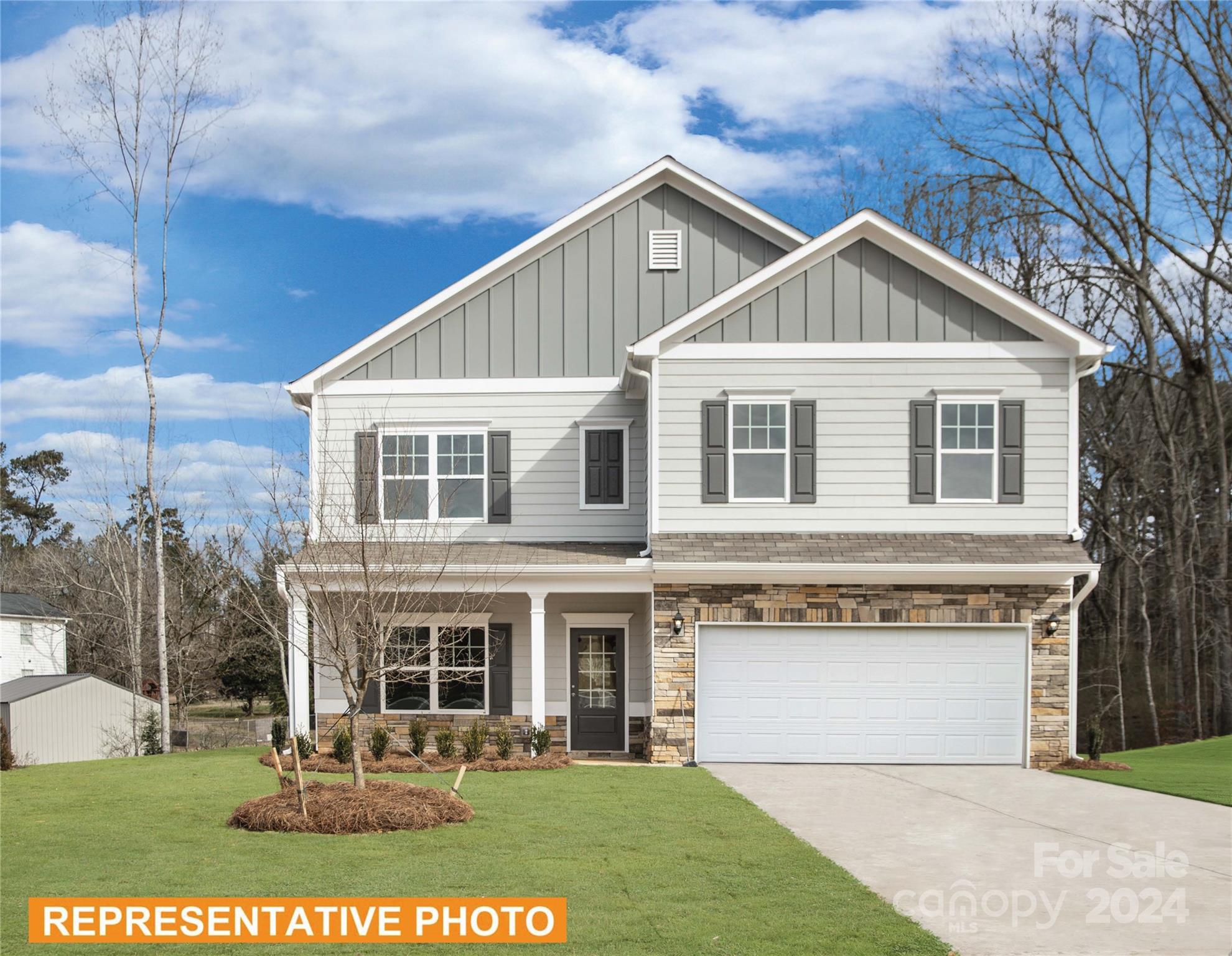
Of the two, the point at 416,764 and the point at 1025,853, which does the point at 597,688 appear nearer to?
the point at 416,764

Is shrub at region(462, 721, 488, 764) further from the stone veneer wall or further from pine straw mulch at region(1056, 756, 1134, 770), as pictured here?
pine straw mulch at region(1056, 756, 1134, 770)

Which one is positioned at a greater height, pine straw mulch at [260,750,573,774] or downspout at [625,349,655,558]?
downspout at [625,349,655,558]

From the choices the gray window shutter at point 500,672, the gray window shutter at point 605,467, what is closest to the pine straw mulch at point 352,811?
the gray window shutter at point 500,672

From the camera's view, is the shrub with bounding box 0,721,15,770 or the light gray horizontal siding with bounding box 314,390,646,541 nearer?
the shrub with bounding box 0,721,15,770

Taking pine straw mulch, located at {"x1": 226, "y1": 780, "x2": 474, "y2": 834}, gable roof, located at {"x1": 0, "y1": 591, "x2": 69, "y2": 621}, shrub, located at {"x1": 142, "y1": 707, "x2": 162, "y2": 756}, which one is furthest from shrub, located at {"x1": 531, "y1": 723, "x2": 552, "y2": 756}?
gable roof, located at {"x1": 0, "y1": 591, "x2": 69, "y2": 621}

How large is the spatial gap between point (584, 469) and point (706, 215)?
461cm

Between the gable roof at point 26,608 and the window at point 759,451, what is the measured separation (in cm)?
2416

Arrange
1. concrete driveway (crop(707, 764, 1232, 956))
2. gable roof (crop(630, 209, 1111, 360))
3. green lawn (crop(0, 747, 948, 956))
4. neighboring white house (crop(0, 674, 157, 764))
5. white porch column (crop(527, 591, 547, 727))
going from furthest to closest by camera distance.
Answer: neighboring white house (crop(0, 674, 157, 764)) → white porch column (crop(527, 591, 547, 727)) → gable roof (crop(630, 209, 1111, 360)) → concrete driveway (crop(707, 764, 1232, 956)) → green lawn (crop(0, 747, 948, 956))

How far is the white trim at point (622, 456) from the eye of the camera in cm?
1744

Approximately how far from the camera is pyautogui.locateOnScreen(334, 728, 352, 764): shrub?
14.7m

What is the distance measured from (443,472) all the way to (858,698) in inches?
280

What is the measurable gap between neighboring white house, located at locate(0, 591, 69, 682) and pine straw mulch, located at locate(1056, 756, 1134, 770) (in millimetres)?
27361

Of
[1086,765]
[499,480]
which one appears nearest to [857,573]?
[1086,765]

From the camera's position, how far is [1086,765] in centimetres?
1533
